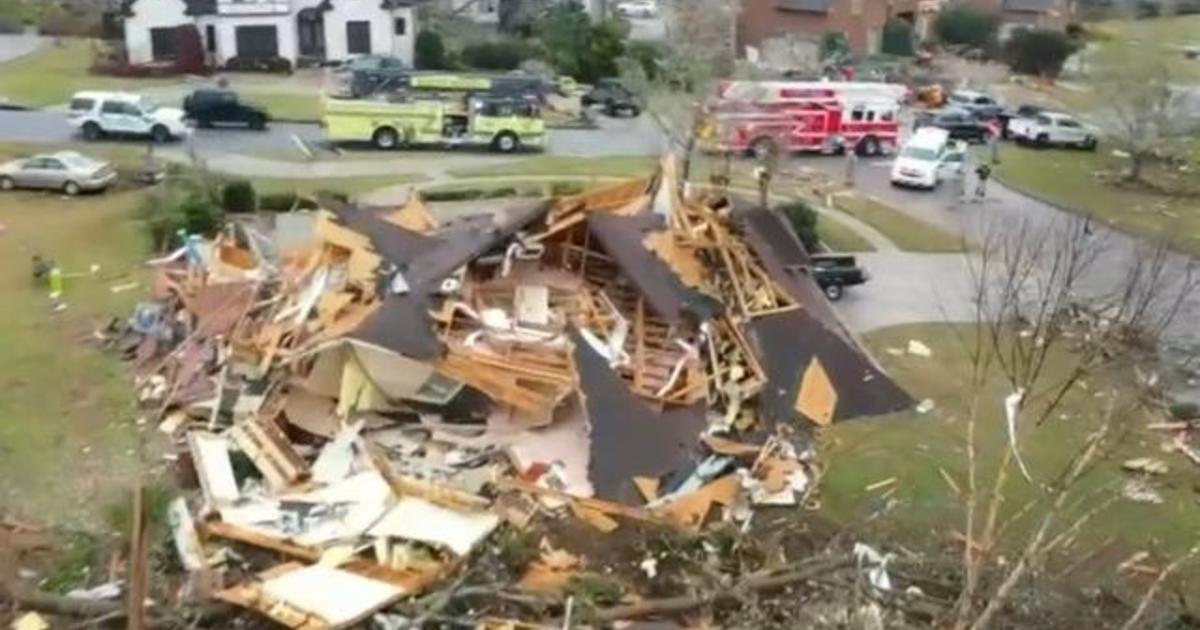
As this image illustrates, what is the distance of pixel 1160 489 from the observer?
51.7 ft

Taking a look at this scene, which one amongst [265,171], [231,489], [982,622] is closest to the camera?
[982,622]

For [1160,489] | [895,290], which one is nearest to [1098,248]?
[895,290]

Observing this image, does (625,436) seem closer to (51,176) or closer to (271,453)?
(271,453)

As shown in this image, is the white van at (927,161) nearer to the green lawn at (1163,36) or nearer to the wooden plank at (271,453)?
the green lawn at (1163,36)

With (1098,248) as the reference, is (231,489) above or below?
below

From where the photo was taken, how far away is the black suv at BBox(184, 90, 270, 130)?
1310 inches

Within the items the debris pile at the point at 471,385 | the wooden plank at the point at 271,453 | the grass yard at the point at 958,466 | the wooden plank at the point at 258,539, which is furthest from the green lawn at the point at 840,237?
the wooden plank at the point at 258,539

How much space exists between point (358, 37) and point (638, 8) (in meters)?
16.1

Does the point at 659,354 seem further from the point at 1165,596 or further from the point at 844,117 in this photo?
the point at 844,117

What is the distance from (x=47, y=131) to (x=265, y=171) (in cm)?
659

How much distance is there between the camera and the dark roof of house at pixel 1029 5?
53.9 m

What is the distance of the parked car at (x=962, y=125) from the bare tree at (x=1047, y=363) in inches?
508

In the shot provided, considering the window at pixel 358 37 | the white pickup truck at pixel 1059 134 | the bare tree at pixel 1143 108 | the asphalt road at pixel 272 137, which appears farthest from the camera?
the window at pixel 358 37

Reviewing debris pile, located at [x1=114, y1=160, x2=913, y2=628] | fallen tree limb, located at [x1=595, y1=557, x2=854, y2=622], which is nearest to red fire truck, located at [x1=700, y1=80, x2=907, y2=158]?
debris pile, located at [x1=114, y1=160, x2=913, y2=628]
